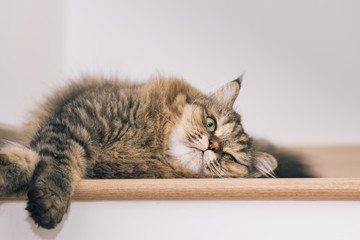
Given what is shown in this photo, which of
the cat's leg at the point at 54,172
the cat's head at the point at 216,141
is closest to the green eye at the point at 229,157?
the cat's head at the point at 216,141

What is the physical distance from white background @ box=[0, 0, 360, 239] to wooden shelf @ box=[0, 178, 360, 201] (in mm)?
575

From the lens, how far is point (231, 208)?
33.3 inches

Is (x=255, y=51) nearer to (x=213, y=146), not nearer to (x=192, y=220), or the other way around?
(x=213, y=146)

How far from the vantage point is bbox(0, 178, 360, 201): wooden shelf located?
0.82 m

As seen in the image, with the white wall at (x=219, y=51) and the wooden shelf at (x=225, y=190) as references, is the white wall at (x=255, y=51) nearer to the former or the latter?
the white wall at (x=219, y=51)

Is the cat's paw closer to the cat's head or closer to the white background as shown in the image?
the cat's head

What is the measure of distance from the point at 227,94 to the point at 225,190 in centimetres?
52

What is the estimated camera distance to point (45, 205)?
0.75 m

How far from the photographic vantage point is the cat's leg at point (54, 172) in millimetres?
748

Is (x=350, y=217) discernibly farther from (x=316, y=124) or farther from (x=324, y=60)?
(x=324, y=60)

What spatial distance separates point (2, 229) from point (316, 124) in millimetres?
1282

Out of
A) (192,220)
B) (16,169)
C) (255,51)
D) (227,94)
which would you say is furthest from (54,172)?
(255,51)

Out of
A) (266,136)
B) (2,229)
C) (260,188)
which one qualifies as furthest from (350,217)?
(2,229)

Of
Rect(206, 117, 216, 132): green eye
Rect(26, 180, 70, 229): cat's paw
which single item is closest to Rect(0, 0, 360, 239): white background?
Rect(206, 117, 216, 132): green eye
